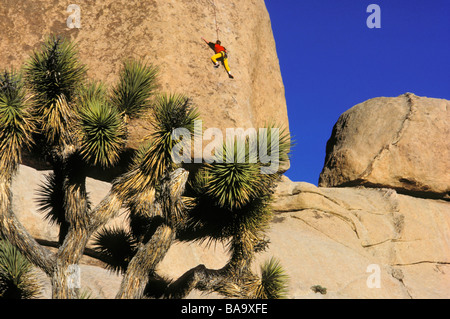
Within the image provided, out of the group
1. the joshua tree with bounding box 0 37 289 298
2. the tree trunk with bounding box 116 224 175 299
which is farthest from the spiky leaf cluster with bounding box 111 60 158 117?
the tree trunk with bounding box 116 224 175 299

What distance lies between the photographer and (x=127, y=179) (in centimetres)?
809

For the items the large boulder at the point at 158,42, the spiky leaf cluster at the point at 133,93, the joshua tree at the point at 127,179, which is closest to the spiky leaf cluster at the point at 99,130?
the joshua tree at the point at 127,179

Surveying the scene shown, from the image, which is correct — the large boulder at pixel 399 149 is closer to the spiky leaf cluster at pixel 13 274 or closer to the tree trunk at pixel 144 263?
the tree trunk at pixel 144 263

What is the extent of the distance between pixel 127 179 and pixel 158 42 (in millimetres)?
3322

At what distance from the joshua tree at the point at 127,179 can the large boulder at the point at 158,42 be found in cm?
115

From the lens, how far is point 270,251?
14.1 metres

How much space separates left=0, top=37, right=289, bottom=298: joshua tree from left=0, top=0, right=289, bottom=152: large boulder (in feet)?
3.78

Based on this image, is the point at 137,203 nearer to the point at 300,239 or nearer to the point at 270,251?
the point at 270,251

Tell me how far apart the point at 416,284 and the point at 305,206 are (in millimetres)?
4327

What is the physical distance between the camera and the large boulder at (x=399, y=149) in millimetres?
18828

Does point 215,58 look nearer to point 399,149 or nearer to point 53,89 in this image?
point 53,89

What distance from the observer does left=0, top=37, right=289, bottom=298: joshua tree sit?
300 inches

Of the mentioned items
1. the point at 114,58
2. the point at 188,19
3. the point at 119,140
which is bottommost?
the point at 119,140
